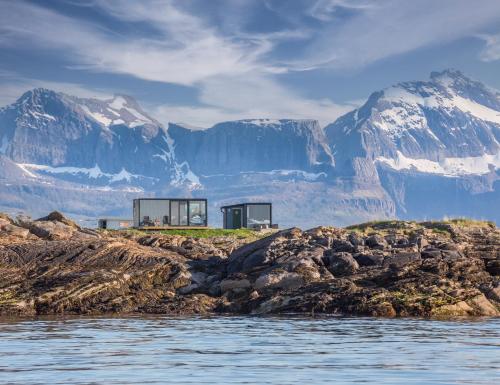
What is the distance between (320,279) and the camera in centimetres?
3753

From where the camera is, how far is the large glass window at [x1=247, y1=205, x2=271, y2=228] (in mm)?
111869

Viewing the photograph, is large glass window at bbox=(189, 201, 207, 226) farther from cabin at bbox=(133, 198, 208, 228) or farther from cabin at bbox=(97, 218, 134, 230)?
cabin at bbox=(97, 218, 134, 230)

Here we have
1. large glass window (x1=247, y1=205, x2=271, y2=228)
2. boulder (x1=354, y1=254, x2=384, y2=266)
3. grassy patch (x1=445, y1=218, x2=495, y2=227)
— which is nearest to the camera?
boulder (x1=354, y1=254, x2=384, y2=266)

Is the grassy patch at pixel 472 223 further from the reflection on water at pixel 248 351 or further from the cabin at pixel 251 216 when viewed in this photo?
the cabin at pixel 251 216

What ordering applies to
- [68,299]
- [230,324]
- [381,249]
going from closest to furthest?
[230,324] → [68,299] → [381,249]

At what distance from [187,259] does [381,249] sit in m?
8.48

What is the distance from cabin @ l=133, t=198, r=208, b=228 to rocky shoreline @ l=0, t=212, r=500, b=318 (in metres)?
63.8

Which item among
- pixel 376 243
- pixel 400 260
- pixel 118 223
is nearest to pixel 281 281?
pixel 400 260

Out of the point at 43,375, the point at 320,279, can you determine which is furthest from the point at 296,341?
the point at 320,279

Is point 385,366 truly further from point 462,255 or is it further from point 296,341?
point 462,255

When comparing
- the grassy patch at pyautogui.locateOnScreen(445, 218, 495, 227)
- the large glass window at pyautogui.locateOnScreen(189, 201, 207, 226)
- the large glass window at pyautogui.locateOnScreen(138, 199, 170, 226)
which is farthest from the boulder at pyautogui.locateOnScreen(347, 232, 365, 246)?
the large glass window at pyautogui.locateOnScreen(189, 201, 207, 226)

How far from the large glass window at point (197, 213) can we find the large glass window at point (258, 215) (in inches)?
203

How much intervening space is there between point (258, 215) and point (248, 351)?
89.4 meters

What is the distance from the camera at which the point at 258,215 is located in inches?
4451
